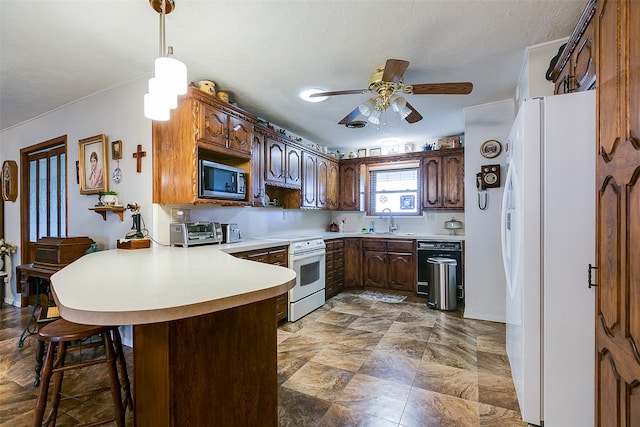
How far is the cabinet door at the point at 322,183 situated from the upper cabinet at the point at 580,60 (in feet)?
10.3

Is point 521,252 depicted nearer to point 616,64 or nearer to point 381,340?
point 616,64

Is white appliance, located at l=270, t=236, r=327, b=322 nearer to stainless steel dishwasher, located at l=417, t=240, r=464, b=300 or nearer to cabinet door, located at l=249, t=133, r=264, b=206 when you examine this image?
cabinet door, located at l=249, t=133, r=264, b=206

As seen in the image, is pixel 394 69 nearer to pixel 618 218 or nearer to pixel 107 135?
pixel 618 218

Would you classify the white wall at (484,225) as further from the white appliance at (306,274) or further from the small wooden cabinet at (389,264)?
the white appliance at (306,274)

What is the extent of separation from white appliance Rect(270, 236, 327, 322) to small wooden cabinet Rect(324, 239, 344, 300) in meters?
0.25

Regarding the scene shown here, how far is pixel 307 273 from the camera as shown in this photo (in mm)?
3670

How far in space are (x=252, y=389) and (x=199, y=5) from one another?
2.07 metres

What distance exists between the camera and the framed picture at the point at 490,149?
3.32m

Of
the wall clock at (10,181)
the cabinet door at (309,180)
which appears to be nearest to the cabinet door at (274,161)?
the cabinet door at (309,180)

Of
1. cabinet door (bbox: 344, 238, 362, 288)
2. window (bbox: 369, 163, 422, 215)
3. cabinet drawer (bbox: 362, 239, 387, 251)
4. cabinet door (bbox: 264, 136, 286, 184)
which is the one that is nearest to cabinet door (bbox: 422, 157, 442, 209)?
window (bbox: 369, 163, 422, 215)

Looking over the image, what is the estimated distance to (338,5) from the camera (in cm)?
179

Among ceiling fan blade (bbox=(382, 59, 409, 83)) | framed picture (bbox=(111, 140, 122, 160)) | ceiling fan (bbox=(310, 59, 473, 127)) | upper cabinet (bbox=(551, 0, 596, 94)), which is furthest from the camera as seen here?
framed picture (bbox=(111, 140, 122, 160))

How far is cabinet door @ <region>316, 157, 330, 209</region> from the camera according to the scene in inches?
188

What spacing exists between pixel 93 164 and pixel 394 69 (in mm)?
2940
